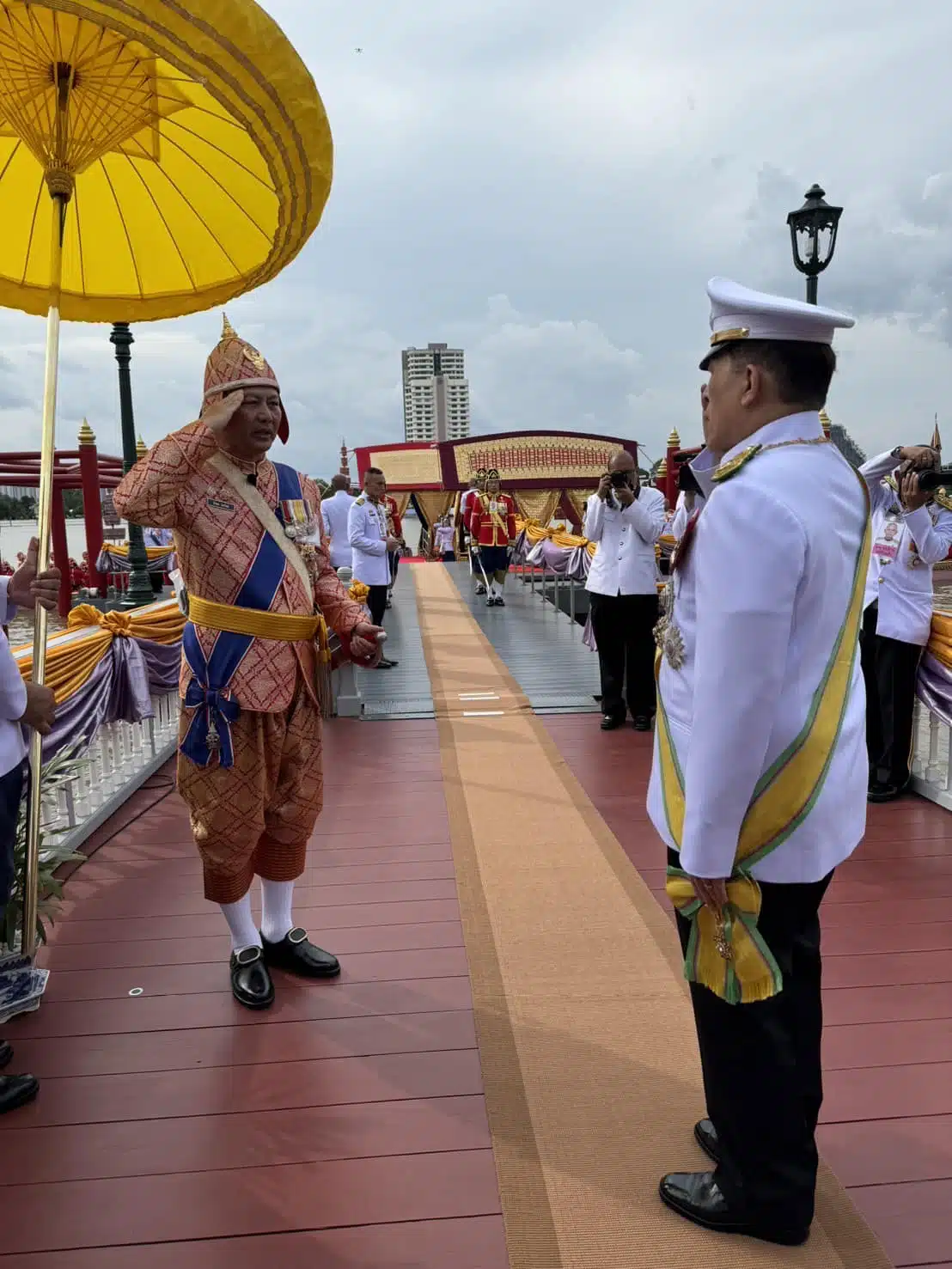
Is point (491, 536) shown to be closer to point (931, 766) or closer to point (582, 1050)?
point (931, 766)

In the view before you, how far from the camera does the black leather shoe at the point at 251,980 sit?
97.7 inches

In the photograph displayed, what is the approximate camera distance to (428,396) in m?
108

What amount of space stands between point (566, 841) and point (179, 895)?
155 cm

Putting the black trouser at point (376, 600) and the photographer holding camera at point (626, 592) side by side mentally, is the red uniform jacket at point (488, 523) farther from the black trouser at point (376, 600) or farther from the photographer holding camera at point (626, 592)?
the photographer holding camera at point (626, 592)

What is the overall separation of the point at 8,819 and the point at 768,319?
200 centimetres

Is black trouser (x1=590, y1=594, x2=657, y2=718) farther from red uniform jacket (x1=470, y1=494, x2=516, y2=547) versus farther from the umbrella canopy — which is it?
red uniform jacket (x1=470, y1=494, x2=516, y2=547)

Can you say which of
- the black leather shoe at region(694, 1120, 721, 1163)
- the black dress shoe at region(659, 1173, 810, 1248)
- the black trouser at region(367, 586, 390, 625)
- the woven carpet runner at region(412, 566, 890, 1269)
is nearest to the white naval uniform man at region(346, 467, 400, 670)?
the black trouser at region(367, 586, 390, 625)

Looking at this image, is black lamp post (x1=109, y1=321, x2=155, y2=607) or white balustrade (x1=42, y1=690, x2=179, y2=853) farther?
black lamp post (x1=109, y1=321, x2=155, y2=607)

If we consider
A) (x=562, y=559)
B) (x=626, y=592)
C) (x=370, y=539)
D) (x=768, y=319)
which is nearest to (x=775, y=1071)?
(x=768, y=319)

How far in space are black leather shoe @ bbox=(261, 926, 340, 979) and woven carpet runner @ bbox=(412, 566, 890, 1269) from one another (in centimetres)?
44

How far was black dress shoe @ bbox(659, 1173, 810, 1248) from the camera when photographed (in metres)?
1.65

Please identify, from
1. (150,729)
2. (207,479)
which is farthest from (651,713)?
(207,479)

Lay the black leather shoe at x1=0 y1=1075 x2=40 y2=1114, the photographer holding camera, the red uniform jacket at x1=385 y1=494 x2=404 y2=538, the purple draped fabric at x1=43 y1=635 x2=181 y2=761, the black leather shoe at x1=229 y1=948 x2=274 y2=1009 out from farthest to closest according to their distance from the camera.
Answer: the red uniform jacket at x1=385 y1=494 x2=404 y2=538 → the photographer holding camera → the purple draped fabric at x1=43 y1=635 x2=181 y2=761 → the black leather shoe at x1=229 y1=948 x2=274 y2=1009 → the black leather shoe at x1=0 y1=1075 x2=40 y2=1114

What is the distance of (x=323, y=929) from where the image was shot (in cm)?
296
